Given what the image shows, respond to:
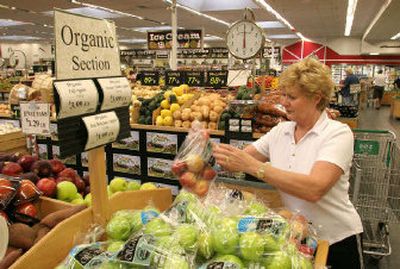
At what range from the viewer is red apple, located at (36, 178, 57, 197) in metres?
1.86

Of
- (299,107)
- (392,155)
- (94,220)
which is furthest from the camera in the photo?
(392,155)

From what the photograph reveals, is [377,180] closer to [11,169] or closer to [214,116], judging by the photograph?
[214,116]

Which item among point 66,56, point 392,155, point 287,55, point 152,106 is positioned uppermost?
point 287,55

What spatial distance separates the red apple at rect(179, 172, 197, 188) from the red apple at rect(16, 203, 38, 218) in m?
0.69

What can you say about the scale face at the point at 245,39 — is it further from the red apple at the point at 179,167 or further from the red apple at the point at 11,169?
the red apple at the point at 11,169

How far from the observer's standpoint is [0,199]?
155 cm

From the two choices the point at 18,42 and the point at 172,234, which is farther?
the point at 18,42

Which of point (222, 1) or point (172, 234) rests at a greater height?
point (222, 1)

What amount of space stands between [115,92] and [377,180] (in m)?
2.80

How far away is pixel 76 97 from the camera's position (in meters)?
1.29

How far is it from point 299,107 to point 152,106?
286cm

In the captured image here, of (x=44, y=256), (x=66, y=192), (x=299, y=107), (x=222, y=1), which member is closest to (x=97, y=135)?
(x=44, y=256)

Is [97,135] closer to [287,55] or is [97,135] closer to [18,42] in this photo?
[287,55]

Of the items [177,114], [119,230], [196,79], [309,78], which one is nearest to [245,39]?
[177,114]
